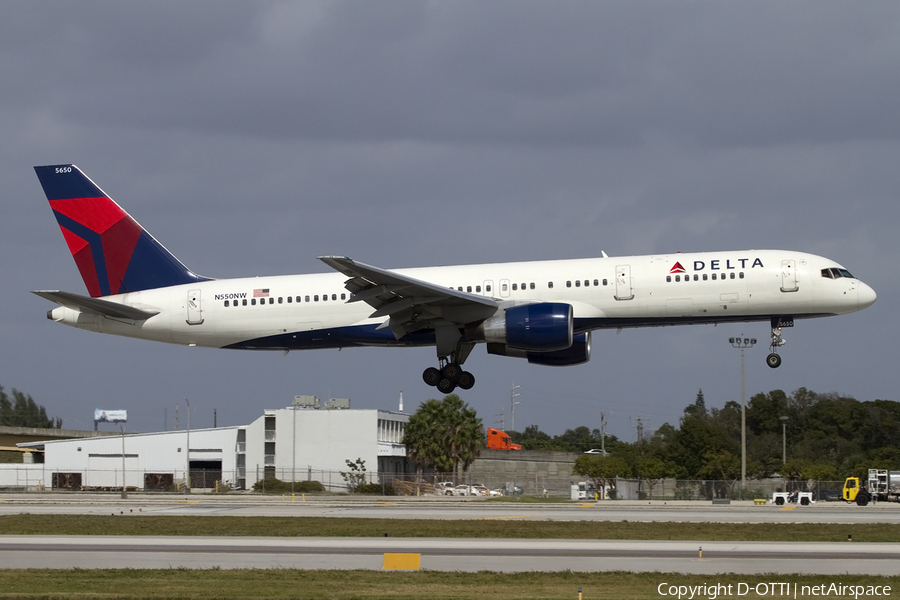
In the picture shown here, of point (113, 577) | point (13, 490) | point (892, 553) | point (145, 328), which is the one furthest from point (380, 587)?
point (13, 490)

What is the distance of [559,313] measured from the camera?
38594 millimetres

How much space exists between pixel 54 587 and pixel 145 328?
2153cm

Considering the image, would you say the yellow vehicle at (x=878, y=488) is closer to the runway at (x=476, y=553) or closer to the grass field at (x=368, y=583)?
the runway at (x=476, y=553)

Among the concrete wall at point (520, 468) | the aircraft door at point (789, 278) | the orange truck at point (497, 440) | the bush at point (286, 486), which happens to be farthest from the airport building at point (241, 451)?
the aircraft door at point (789, 278)

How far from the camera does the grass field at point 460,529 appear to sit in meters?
33.6

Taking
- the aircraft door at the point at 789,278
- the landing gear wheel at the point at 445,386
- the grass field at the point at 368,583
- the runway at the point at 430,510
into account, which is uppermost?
the aircraft door at the point at 789,278

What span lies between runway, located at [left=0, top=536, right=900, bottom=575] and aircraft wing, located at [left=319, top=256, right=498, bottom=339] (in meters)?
9.75

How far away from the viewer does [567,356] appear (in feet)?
143

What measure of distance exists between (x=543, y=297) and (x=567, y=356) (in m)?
4.55

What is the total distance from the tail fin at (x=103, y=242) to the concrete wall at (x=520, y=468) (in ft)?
157

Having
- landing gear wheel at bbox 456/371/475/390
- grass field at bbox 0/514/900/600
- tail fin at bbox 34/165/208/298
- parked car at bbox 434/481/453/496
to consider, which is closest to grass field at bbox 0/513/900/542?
grass field at bbox 0/514/900/600

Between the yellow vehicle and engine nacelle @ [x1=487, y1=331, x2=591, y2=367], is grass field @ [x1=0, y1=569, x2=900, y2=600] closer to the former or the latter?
engine nacelle @ [x1=487, y1=331, x2=591, y2=367]

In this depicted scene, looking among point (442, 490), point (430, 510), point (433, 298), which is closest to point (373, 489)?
point (442, 490)

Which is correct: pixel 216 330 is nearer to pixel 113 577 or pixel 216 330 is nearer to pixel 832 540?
pixel 113 577
